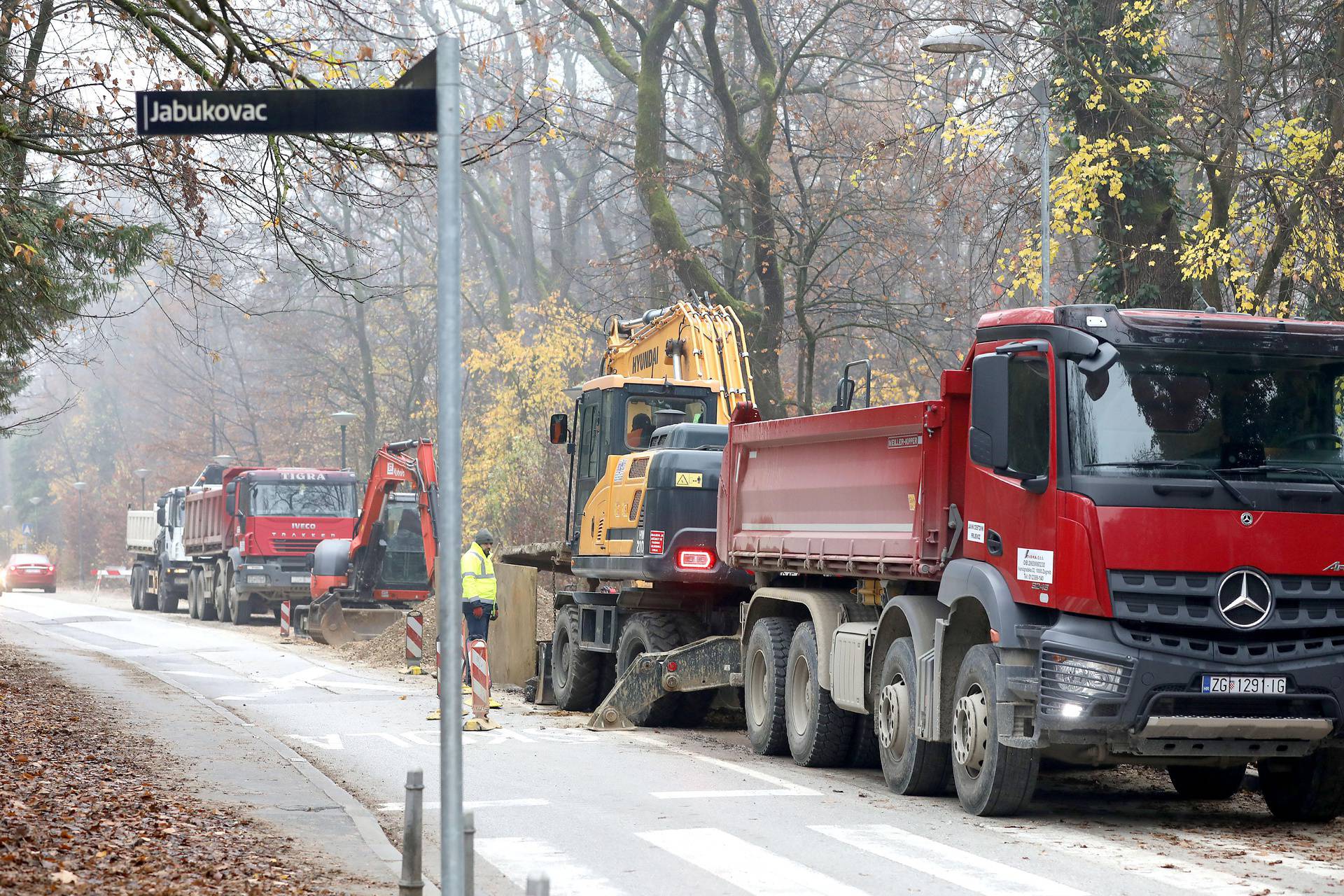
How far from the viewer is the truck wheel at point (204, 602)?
43.0 m

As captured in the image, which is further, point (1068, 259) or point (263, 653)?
point (1068, 259)

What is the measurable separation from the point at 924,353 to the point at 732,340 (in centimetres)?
1191

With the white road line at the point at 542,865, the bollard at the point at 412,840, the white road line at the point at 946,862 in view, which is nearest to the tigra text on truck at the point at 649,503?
the white road line at the point at 946,862

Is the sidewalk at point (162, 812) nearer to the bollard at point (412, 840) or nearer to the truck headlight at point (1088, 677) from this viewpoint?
the bollard at point (412, 840)

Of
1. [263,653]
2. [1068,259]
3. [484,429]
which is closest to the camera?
[263,653]

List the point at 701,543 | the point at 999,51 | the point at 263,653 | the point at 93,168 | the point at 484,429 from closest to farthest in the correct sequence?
the point at 93,168, the point at 701,543, the point at 999,51, the point at 263,653, the point at 484,429

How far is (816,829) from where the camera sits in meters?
9.88

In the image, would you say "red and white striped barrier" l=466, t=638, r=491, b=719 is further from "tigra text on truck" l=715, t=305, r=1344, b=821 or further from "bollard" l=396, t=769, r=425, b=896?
"bollard" l=396, t=769, r=425, b=896

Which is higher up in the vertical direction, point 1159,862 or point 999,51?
point 999,51

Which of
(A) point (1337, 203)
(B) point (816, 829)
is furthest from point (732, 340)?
(B) point (816, 829)

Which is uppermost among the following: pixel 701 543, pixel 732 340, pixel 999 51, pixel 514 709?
pixel 999 51

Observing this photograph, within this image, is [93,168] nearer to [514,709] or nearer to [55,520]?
[514,709]

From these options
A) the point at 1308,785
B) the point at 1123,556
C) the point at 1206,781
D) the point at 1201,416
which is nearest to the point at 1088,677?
the point at 1123,556

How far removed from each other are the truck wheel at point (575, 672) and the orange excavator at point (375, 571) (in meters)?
11.7
